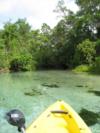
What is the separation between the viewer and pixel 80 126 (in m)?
4.77

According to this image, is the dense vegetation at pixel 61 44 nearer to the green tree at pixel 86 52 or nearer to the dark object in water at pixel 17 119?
the green tree at pixel 86 52


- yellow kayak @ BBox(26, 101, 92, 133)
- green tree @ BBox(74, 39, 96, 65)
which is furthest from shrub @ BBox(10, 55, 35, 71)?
yellow kayak @ BBox(26, 101, 92, 133)

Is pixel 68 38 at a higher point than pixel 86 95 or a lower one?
higher

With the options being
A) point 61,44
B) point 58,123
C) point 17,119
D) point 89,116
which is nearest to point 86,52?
point 61,44

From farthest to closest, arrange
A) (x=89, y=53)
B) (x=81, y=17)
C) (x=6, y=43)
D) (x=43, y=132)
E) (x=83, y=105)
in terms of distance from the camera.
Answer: (x=6, y=43)
(x=81, y=17)
(x=89, y=53)
(x=83, y=105)
(x=43, y=132)

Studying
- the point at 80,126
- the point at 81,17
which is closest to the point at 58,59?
the point at 81,17

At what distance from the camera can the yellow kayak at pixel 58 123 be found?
4666 millimetres

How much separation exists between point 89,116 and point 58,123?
6.09 m

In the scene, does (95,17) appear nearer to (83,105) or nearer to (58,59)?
(58,59)

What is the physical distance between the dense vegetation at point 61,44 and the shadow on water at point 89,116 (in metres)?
25.1

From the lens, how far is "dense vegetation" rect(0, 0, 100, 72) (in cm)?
3844

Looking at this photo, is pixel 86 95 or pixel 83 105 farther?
pixel 86 95

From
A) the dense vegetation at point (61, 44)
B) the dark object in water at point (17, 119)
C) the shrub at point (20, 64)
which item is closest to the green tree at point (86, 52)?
the dense vegetation at point (61, 44)

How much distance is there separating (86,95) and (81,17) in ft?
86.4
